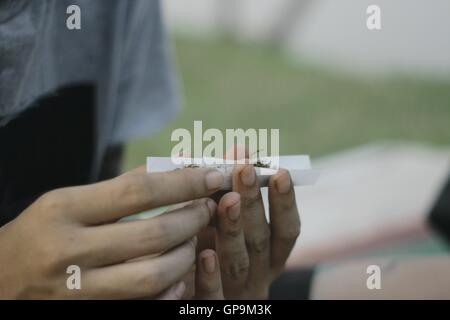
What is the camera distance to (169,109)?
1.09 metres

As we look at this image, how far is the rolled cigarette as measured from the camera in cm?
66

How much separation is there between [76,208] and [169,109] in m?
0.53

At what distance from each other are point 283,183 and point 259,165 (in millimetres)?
37

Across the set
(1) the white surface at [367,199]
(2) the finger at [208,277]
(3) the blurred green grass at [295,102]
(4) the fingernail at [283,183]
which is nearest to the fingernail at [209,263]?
(2) the finger at [208,277]

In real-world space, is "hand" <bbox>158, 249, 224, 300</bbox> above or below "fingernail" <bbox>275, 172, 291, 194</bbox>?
below

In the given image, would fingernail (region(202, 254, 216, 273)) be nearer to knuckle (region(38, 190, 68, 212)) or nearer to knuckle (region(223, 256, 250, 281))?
knuckle (region(223, 256, 250, 281))

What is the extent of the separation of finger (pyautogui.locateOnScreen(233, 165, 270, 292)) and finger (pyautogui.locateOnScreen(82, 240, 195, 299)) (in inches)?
4.1

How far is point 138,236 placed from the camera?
0.59 metres

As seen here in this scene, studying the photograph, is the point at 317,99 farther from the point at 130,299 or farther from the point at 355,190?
the point at 130,299

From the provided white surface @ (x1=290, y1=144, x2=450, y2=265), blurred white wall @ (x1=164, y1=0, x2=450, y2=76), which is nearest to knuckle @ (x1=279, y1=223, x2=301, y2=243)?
white surface @ (x1=290, y1=144, x2=450, y2=265)

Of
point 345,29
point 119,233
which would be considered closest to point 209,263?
point 119,233

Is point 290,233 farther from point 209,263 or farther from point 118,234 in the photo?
point 118,234

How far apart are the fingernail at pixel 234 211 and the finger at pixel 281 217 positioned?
0.04 m

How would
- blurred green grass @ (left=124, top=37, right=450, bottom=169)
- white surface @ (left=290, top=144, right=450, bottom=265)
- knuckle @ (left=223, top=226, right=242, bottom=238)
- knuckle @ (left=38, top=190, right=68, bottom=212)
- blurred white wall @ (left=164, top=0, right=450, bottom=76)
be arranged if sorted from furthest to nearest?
blurred white wall @ (left=164, top=0, right=450, bottom=76) < blurred green grass @ (left=124, top=37, right=450, bottom=169) < white surface @ (left=290, top=144, right=450, bottom=265) < knuckle @ (left=223, top=226, right=242, bottom=238) < knuckle @ (left=38, top=190, right=68, bottom=212)
